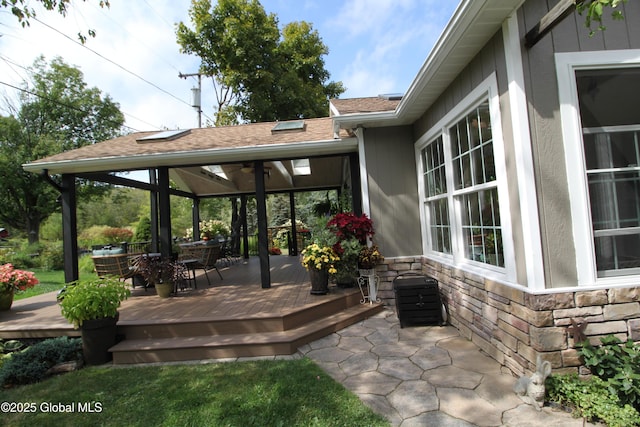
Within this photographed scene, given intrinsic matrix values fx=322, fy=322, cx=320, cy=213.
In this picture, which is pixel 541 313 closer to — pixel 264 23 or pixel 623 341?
pixel 623 341

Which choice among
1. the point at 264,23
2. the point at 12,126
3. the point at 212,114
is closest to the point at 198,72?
the point at 212,114

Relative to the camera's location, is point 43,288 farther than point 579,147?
Yes

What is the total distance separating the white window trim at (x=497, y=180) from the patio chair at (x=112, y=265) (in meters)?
4.98

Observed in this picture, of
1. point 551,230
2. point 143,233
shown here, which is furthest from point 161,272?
point 143,233

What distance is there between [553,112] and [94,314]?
4.86 meters

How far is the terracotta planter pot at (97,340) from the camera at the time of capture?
11.9 feet

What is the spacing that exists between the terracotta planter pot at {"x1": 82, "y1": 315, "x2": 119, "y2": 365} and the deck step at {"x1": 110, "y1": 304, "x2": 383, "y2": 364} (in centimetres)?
12

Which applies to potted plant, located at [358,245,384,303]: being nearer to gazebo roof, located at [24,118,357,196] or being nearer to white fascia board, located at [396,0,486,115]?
gazebo roof, located at [24,118,357,196]

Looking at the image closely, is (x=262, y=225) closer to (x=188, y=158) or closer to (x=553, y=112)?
(x=188, y=158)

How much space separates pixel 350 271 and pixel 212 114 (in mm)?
14876

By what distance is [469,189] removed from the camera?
3.36m

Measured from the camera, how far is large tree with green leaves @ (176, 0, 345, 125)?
1415 centimetres

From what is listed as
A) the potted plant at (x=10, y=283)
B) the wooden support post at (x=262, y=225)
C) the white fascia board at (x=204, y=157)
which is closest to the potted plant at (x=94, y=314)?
the wooden support post at (x=262, y=225)

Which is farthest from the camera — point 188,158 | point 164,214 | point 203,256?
point 203,256
